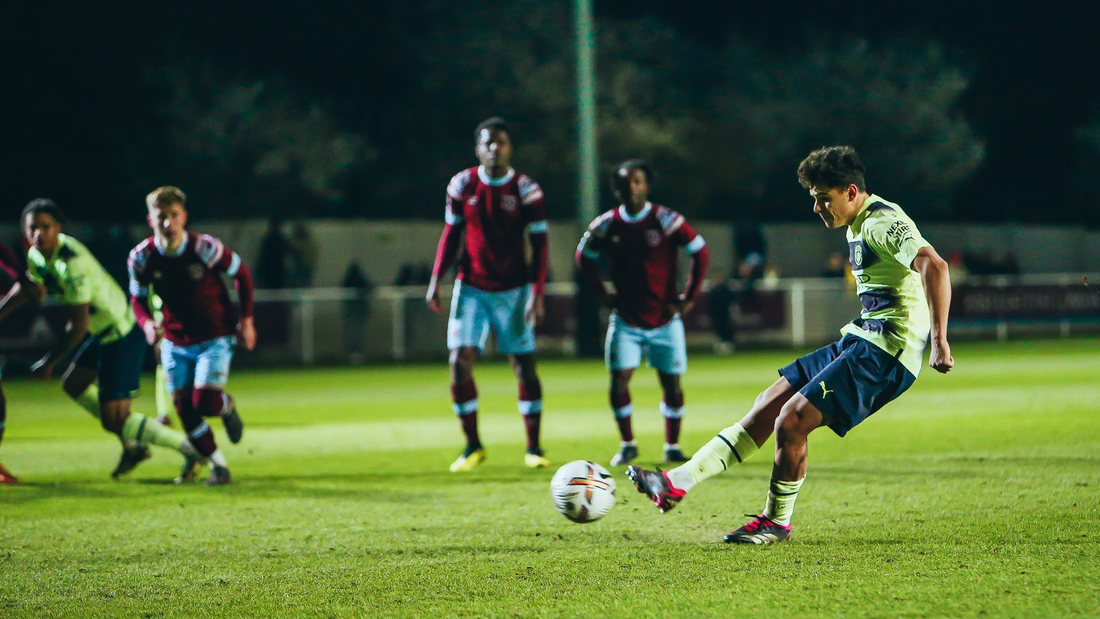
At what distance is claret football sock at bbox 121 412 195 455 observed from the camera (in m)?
8.20

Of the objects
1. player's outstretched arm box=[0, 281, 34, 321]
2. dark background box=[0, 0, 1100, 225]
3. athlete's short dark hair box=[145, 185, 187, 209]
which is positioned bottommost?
player's outstretched arm box=[0, 281, 34, 321]

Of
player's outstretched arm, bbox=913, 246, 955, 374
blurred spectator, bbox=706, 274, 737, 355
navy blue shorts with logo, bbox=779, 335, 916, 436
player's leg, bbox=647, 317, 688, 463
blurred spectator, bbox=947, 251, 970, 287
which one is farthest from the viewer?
blurred spectator, bbox=947, 251, 970, 287

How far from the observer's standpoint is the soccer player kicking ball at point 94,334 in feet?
26.7

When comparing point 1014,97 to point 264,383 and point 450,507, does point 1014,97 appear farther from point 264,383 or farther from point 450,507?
point 450,507

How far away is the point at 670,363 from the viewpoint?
8.80m

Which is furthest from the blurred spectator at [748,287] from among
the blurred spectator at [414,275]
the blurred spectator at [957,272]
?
the blurred spectator at [414,275]

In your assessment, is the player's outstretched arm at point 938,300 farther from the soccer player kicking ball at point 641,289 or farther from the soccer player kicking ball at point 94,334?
the soccer player kicking ball at point 94,334

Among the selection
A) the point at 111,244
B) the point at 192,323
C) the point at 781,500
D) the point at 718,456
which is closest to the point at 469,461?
the point at 192,323

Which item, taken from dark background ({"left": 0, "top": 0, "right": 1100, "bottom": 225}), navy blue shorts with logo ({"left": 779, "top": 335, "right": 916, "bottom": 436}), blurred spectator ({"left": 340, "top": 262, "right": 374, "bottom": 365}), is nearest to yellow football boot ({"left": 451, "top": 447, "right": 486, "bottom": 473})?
navy blue shorts with logo ({"left": 779, "top": 335, "right": 916, "bottom": 436})

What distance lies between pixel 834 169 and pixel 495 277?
3643 millimetres

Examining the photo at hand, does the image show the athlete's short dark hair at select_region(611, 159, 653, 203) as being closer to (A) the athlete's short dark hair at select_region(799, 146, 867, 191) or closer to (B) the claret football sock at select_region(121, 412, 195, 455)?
(A) the athlete's short dark hair at select_region(799, 146, 867, 191)

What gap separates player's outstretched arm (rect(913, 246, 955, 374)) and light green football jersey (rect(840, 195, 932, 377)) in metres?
0.10

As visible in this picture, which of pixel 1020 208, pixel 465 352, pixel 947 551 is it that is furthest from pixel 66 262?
pixel 1020 208

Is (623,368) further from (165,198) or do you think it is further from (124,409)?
(124,409)
